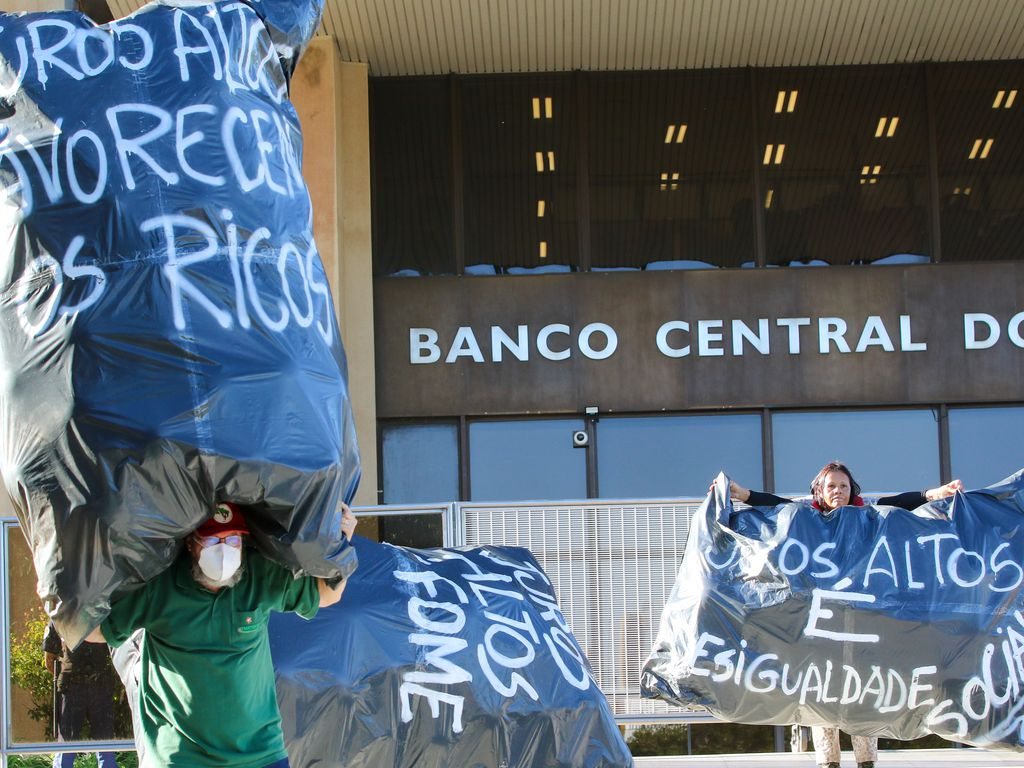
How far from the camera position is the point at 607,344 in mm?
11617

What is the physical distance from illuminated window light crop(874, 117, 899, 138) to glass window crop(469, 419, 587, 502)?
12.2 ft

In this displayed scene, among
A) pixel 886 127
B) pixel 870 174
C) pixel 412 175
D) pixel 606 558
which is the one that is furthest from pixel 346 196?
pixel 606 558

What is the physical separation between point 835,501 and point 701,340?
4.98m

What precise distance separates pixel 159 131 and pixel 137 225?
305 mm

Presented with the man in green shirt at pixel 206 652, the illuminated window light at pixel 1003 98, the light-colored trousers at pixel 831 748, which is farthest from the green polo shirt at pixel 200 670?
the illuminated window light at pixel 1003 98

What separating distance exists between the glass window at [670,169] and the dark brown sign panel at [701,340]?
0.27 metres

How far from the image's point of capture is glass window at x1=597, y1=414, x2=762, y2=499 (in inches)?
453

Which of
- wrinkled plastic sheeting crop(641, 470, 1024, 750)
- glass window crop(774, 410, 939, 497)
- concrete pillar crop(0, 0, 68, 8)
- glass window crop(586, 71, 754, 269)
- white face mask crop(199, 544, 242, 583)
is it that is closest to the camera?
white face mask crop(199, 544, 242, 583)

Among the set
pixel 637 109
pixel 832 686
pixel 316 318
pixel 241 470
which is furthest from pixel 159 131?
pixel 637 109

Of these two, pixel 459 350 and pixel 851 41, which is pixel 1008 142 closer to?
pixel 851 41

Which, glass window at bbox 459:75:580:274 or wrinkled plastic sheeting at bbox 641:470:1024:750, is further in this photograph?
glass window at bbox 459:75:580:274

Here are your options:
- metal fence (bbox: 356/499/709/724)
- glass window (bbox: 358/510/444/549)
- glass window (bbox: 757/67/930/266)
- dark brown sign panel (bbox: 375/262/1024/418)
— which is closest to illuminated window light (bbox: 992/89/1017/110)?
glass window (bbox: 757/67/930/266)

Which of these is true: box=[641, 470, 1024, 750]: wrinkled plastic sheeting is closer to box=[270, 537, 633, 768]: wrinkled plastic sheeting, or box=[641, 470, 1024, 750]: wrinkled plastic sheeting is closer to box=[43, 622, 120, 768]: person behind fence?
box=[270, 537, 633, 768]: wrinkled plastic sheeting

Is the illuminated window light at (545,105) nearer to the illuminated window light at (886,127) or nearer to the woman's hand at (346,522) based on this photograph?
the illuminated window light at (886,127)
